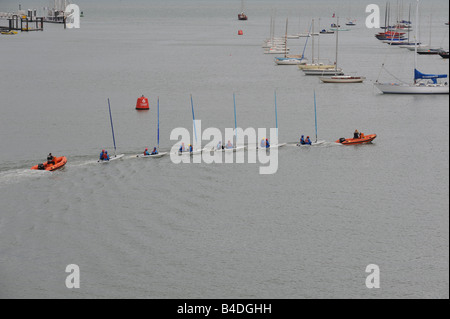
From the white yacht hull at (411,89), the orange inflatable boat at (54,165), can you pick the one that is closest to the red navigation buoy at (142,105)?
the orange inflatable boat at (54,165)

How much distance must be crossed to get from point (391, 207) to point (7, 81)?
334 ft

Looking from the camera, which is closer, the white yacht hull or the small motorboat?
the white yacht hull

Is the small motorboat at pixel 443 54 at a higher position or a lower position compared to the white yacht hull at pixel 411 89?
higher

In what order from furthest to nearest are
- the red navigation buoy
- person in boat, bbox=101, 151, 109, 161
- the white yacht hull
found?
the white yacht hull
the red navigation buoy
person in boat, bbox=101, 151, 109, 161

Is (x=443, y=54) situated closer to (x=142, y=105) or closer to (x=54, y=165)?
(x=142, y=105)

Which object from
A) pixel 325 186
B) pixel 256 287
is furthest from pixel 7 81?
pixel 256 287

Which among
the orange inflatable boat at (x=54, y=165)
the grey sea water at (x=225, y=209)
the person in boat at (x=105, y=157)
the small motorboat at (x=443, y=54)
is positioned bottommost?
the grey sea water at (x=225, y=209)

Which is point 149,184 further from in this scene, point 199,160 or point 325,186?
point 325,186

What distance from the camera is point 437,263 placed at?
50312 millimetres


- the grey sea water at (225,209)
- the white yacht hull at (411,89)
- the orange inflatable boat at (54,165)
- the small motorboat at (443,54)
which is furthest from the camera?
the small motorboat at (443,54)

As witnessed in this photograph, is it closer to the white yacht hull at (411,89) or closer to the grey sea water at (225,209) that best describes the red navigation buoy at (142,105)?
the grey sea water at (225,209)

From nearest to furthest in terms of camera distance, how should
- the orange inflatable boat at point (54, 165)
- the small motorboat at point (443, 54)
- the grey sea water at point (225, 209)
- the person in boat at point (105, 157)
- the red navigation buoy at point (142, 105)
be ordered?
the grey sea water at point (225, 209)
the orange inflatable boat at point (54, 165)
the person in boat at point (105, 157)
the red navigation buoy at point (142, 105)
the small motorboat at point (443, 54)

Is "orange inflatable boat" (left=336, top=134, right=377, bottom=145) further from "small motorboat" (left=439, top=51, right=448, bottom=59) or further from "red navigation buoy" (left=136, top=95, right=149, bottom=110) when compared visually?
"small motorboat" (left=439, top=51, right=448, bottom=59)

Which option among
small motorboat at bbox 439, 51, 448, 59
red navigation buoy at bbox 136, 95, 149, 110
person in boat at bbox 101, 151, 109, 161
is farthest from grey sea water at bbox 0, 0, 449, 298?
small motorboat at bbox 439, 51, 448, 59
